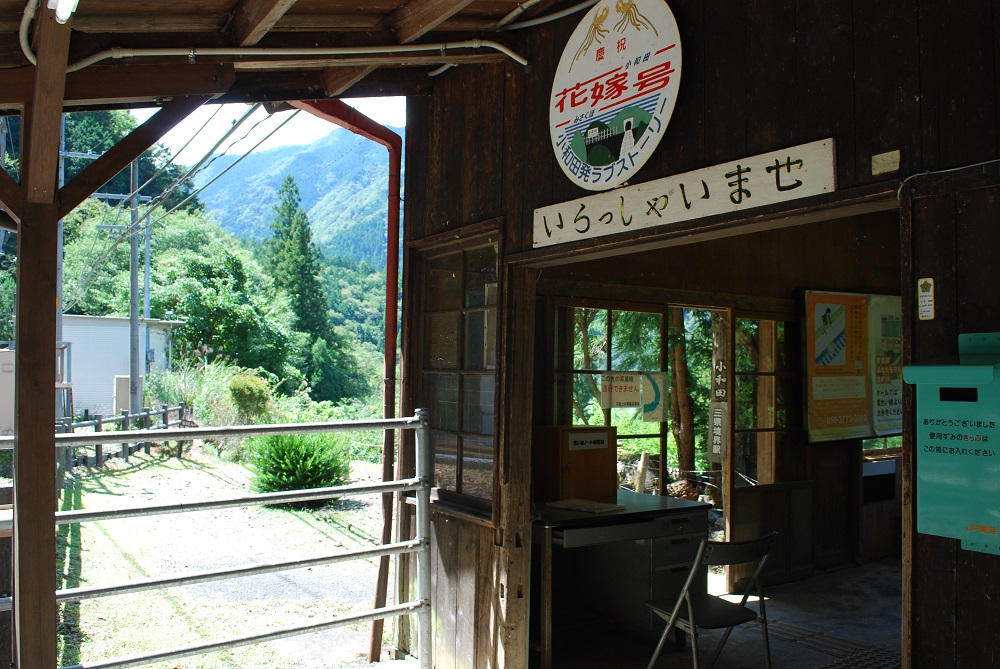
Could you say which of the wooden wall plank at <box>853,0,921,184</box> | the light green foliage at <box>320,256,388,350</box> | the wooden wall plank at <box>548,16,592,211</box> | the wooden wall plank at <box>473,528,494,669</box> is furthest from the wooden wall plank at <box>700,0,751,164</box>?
the light green foliage at <box>320,256,388,350</box>

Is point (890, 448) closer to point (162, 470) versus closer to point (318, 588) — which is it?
point (318, 588)

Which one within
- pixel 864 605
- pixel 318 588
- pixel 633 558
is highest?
pixel 633 558

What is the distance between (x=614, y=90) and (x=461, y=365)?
1.73m

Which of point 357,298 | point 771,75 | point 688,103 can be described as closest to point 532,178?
point 688,103

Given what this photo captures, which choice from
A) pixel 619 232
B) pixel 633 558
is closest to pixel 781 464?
pixel 633 558

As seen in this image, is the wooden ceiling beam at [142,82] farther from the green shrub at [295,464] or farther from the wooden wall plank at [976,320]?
the green shrub at [295,464]

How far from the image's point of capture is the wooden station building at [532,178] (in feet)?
6.79

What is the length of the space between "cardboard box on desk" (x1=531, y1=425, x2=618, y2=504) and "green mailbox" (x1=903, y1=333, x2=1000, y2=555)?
8.19 feet

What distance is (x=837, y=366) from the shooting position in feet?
19.4

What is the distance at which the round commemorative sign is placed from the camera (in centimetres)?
288

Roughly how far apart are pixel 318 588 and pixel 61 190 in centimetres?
610

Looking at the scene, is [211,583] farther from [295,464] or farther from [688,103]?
[688,103]

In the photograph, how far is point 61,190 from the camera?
2686 millimetres

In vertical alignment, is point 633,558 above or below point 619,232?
below
